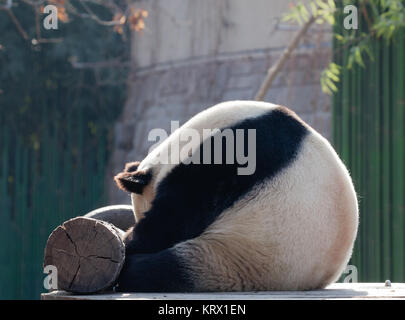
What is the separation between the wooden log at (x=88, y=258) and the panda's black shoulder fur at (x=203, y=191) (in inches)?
14.3

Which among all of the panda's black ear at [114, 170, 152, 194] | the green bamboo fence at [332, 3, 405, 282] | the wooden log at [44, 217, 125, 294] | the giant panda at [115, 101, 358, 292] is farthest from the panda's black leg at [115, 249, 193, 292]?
the green bamboo fence at [332, 3, 405, 282]

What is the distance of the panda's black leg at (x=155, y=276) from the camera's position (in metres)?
3.50

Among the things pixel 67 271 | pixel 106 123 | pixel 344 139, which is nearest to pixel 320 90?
pixel 344 139

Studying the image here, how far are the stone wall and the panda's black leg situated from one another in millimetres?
5224

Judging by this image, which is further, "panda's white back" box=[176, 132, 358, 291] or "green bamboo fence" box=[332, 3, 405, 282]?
"green bamboo fence" box=[332, 3, 405, 282]

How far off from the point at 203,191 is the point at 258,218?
0.30 m

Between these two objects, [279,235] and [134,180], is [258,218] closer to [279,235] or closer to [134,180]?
[279,235]

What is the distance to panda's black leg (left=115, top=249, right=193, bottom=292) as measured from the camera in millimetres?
3502

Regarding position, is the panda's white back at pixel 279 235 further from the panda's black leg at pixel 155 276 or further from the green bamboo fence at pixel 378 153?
the green bamboo fence at pixel 378 153

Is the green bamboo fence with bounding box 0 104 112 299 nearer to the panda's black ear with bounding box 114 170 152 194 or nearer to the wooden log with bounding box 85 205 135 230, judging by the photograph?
the wooden log with bounding box 85 205 135 230

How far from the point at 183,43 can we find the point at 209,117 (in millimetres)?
6395

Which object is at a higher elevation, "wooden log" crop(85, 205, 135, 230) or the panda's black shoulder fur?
the panda's black shoulder fur

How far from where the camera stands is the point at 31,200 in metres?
10.4

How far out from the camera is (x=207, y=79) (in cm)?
987
